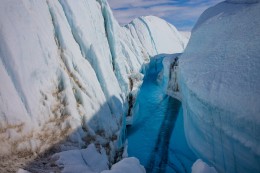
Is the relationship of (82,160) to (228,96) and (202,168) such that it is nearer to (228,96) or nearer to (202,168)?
(202,168)

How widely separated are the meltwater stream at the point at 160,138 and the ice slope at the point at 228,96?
54 centimetres

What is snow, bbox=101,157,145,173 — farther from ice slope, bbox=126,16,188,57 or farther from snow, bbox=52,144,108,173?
ice slope, bbox=126,16,188,57

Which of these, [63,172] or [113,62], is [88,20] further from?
[63,172]

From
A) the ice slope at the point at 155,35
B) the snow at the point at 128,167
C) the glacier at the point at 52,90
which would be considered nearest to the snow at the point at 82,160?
the glacier at the point at 52,90

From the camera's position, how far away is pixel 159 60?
25.9 m

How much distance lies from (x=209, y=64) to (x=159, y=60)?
19042mm

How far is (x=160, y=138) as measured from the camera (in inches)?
364

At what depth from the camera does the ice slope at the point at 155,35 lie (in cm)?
2761

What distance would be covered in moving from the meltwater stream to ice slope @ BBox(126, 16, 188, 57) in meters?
13.9

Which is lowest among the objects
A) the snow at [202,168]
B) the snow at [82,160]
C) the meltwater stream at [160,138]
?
the meltwater stream at [160,138]

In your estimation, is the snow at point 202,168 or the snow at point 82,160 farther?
the snow at point 82,160

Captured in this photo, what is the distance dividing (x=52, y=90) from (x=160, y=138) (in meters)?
5.15

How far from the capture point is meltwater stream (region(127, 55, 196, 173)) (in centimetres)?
747

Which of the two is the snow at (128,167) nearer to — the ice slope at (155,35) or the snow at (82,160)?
the snow at (82,160)
